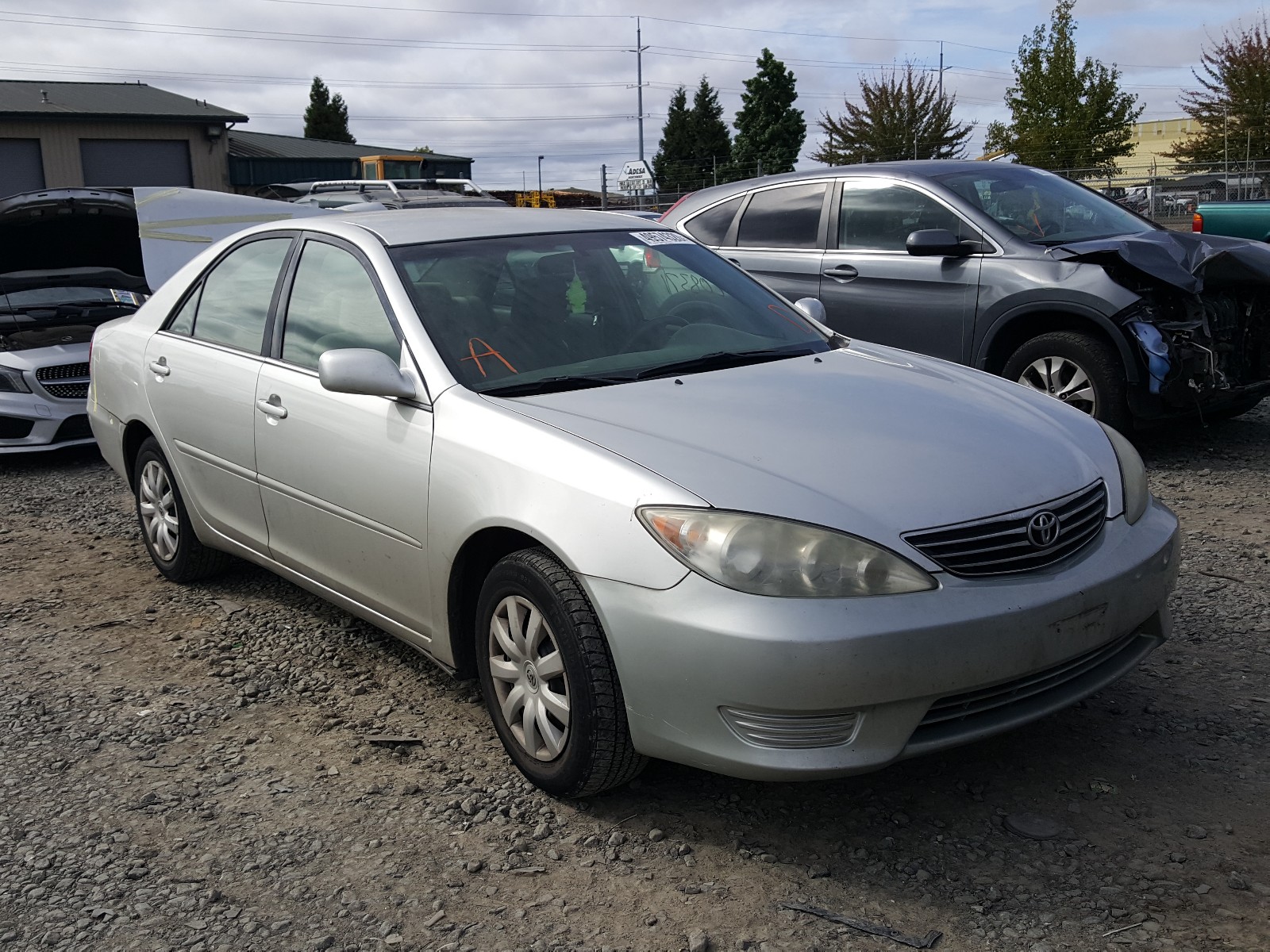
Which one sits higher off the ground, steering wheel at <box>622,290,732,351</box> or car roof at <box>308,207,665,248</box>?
car roof at <box>308,207,665,248</box>

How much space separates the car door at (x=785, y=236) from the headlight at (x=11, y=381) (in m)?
4.59

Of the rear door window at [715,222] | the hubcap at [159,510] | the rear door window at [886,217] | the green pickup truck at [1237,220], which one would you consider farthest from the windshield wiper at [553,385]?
the green pickup truck at [1237,220]

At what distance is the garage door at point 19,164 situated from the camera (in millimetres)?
34844

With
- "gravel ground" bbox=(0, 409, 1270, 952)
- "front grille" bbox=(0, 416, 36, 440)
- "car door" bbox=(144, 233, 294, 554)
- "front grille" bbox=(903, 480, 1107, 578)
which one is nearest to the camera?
"gravel ground" bbox=(0, 409, 1270, 952)

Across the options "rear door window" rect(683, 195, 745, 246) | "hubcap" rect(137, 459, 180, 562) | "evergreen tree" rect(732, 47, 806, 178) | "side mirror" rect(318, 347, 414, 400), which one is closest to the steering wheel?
"side mirror" rect(318, 347, 414, 400)

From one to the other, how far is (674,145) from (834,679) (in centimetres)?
6610

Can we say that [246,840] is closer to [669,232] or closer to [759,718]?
[759,718]

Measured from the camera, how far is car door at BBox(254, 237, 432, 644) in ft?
11.5

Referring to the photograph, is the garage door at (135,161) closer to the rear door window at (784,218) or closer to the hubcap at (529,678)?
the rear door window at (784,218)

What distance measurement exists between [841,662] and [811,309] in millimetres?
2258

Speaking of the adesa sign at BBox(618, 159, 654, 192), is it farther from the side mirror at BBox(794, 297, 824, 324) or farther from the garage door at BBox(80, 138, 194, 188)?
the side mirror at BBox(794, 297, 824, 324)

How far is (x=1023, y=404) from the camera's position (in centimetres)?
363

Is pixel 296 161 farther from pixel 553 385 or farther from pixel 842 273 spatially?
pixel 553 385

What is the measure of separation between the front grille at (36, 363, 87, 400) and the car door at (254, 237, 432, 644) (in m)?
4.40
